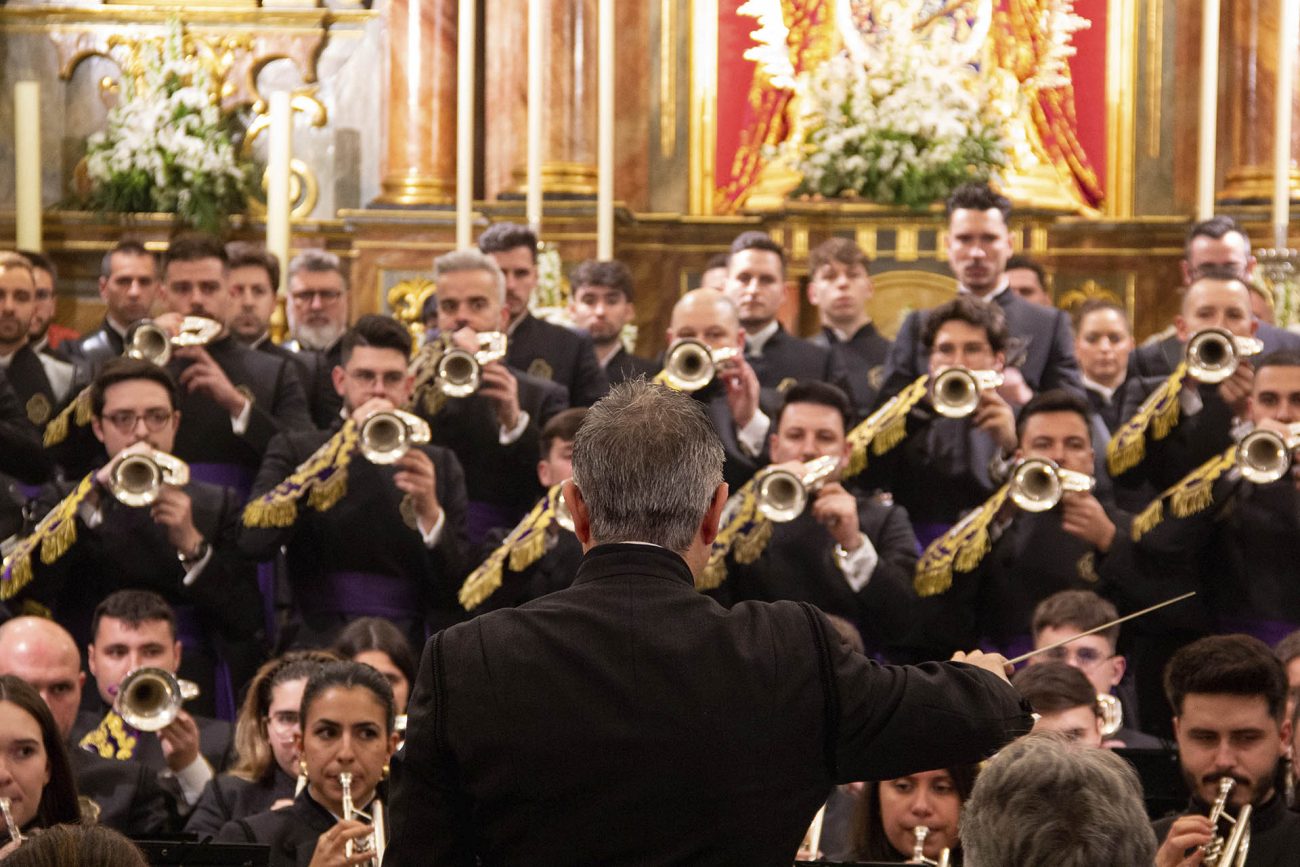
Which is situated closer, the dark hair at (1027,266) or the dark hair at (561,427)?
the dark hair at (561,427)

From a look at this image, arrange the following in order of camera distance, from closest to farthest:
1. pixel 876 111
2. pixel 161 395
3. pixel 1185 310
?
pixel 161 395, pixel 1185 310, pixel 876 111

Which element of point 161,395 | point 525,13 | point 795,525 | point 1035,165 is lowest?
point 795,525

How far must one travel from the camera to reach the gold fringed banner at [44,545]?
625 centimetres

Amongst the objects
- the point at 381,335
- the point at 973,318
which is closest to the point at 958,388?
the point at 973,318

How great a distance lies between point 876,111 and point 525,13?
1793mm

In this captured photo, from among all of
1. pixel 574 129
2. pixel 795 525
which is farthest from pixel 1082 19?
pixel 795 525

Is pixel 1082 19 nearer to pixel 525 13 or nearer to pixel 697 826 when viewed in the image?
pixel 525 13

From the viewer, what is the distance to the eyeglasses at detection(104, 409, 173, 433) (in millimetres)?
6359

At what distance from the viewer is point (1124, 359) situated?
7.54 m

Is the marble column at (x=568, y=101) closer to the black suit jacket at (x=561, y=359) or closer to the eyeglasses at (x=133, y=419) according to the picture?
the black suit jacket at (x=561, y=359)

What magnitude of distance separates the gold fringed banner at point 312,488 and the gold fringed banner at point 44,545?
524 millimetres

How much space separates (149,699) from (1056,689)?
2.37 m

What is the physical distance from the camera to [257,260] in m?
7.67

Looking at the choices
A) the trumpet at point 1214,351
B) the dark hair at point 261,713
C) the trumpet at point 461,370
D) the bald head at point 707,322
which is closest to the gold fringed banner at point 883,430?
the bald head at point 707,322
